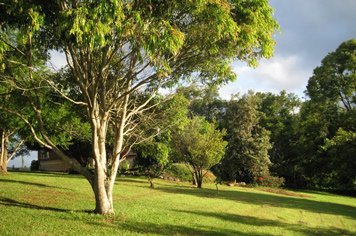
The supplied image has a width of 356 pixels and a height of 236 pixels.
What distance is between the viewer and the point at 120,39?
9234 millimetres

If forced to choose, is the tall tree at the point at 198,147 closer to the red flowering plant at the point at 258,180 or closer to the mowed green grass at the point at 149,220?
the mowed green grass at the point at 149,220

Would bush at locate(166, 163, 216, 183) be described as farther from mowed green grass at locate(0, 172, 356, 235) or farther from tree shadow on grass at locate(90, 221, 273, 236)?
tree shadow on grass at locate(90, 221, 273, 236)

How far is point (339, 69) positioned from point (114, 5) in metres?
26.5

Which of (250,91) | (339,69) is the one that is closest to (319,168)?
(339,69)

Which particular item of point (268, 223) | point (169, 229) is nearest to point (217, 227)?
point (169, 229)

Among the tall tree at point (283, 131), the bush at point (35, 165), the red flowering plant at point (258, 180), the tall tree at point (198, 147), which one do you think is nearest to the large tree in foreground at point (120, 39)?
the tall tree at point (198, 147)

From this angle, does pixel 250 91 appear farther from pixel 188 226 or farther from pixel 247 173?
pixel 188 226

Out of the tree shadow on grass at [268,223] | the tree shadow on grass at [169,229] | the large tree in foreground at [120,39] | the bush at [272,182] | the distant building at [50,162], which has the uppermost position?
the large tree in foreground at [120,39]

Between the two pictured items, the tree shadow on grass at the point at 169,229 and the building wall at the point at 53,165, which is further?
the building wall at the point at 53,165

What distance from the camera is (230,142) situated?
125 feet

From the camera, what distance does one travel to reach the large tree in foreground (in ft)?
25.8

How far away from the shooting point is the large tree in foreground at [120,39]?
309 inches

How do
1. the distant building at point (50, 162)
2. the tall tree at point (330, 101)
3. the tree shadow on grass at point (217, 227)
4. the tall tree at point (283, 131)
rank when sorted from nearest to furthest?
the tree shadow on grass at point (217, 227) → the tall tree at point (330, 101) → the tall tree at point (283, 131) → the distant building at point (50, 162)

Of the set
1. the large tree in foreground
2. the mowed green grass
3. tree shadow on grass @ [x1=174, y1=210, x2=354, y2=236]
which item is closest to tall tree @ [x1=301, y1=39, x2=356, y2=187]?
the mowed green grass
